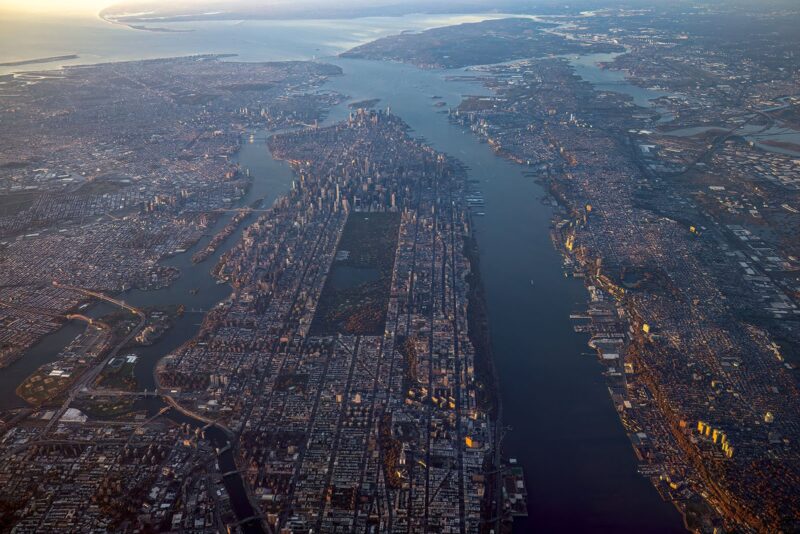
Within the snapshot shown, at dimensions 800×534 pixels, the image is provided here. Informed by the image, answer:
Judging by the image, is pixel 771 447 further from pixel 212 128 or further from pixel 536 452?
pixel 212 128

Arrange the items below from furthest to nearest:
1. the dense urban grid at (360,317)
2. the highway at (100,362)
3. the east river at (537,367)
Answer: the highway at (100,362) → the dense urban grid at (360,317) → the east river at (537,367)

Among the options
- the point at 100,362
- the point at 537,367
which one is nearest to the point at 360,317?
the point at 537,367

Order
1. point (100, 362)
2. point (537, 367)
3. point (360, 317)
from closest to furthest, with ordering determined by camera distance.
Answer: point (100, 362) < point (537, 367) < point (360, 317)

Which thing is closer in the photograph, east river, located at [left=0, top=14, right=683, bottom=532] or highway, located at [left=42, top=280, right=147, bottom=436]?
east river, located at [left=0, top=14, right=683, bottom=532]

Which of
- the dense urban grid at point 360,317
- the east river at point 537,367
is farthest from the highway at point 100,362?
the east river at point 537,367

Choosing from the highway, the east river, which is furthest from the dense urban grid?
the east river

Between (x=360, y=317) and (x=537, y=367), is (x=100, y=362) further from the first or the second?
(x=537, y=367)

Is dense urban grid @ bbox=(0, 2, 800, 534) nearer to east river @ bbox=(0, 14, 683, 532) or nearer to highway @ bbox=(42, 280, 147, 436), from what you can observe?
highway @ bbox=(42, 280, 147, 436)

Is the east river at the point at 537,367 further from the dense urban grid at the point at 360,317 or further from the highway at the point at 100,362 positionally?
the highway at the point at 100,362
